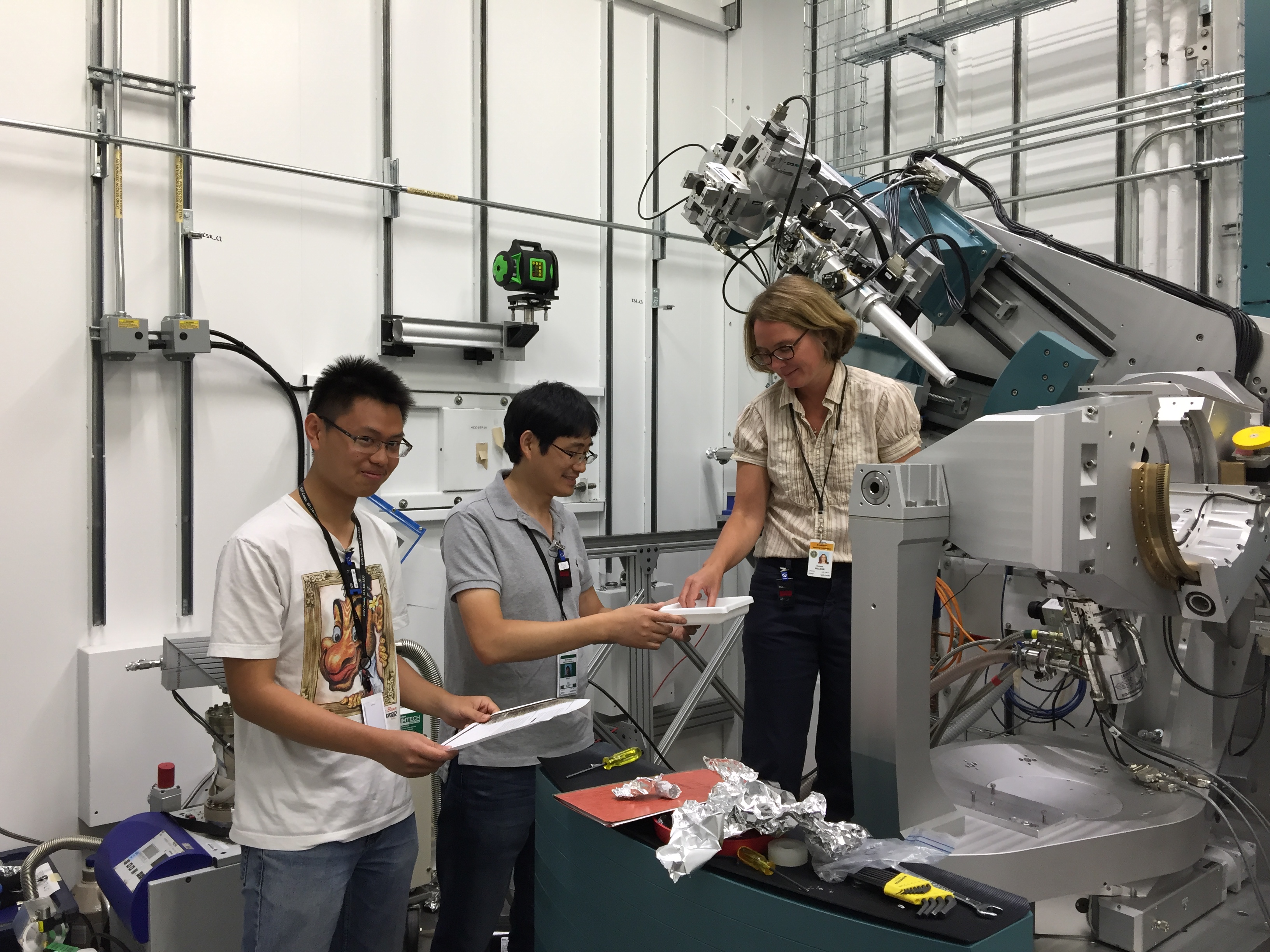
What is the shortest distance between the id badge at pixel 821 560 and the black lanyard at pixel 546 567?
540 millimetres

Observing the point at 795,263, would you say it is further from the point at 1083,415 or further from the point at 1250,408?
the point at 1083,415

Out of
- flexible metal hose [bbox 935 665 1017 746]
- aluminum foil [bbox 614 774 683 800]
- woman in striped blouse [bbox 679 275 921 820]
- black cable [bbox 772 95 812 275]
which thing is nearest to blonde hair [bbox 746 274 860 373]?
woman in striped blouse [bbox 679 275 921 820]

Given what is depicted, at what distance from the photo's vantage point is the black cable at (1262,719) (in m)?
1.95

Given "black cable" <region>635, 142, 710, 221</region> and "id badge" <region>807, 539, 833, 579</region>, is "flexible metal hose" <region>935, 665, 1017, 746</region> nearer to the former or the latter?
"id badge" <region>807, 539, 833, 579</region>

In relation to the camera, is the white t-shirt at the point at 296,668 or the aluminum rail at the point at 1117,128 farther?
the aluminum rail at the point at 1117,128

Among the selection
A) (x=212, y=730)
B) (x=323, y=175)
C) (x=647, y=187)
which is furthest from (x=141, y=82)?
(x=647, y=187)

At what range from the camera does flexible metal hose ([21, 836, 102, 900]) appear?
2205 millimetres

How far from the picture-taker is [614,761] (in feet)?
4.71

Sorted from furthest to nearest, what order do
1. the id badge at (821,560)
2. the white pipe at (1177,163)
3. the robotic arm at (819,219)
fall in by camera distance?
the white pipe at (1177,163) → the robotic arm at (819,219) → the id badge at (821,560)

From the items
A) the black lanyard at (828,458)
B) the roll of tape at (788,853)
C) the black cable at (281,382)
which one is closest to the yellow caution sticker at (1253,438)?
the black lanyard at (828,458)

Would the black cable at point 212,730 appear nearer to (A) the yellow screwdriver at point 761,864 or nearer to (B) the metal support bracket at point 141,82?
(A) the yellow screwdriver at point 761,864

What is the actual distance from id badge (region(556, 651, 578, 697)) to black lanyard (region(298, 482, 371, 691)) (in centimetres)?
43

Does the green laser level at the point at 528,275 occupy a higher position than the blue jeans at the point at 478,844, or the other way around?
the green laser level at the point at 528,275

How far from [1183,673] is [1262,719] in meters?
0.39
